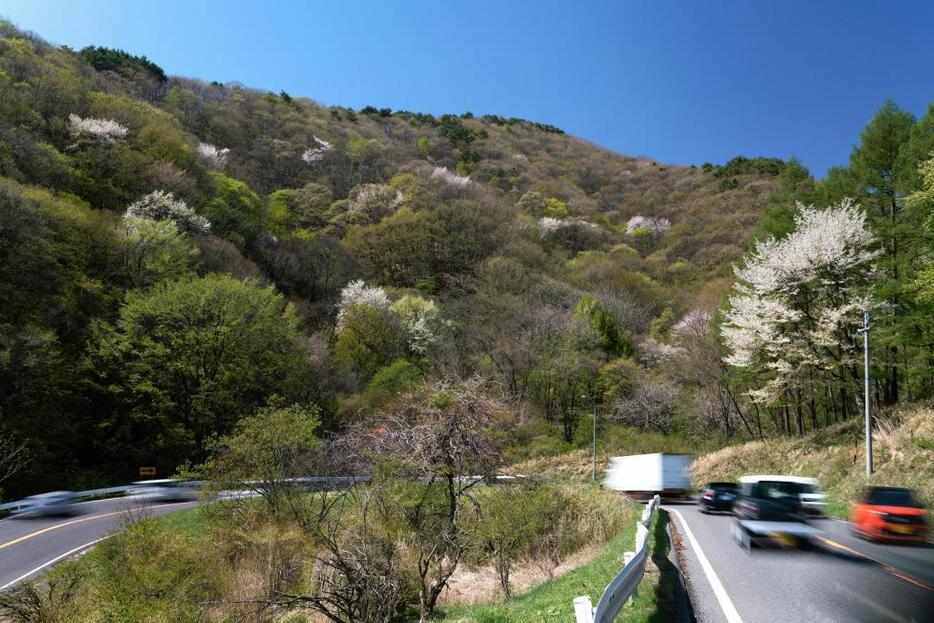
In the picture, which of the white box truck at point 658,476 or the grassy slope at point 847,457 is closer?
the grassy slope at point 847,457

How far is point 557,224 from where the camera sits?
91938 millimetres

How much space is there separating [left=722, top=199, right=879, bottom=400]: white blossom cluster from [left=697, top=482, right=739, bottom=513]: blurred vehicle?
8.38m

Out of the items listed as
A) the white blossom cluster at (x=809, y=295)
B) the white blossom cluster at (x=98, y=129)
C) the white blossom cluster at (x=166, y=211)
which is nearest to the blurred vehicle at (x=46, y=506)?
the white blossom cluster at (x=166, y=211)

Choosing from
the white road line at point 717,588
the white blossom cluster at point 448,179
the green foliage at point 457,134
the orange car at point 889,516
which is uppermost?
the green foliage at point 457,134

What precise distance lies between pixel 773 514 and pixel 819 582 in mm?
3758

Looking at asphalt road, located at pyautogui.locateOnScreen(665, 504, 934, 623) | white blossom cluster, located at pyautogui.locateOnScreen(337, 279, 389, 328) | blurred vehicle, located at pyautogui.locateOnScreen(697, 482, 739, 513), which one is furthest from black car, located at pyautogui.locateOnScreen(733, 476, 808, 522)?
white blossom cluster, located at pyautogui.locateOnScreen(337, 279, 389, 328)

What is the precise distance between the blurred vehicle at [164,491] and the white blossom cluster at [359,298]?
27550 mm

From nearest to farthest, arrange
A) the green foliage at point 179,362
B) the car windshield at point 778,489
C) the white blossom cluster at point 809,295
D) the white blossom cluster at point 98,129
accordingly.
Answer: the car windshield at point 778,489 → the white blossom cluster at point 809,295 → the green foliage at point 179,362 → the white blossom cluster at point 98,129

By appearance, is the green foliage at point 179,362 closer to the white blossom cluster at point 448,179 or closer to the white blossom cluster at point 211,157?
the white blossom cluster at point 211,157

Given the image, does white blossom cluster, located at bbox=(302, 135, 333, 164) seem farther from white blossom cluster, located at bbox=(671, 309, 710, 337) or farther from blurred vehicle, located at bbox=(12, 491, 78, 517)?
blurred vehicle, located at bbox=(12, 491, 78, 517)

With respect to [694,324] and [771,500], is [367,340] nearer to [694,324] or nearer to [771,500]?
[694,324]

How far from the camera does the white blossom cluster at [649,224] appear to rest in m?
103

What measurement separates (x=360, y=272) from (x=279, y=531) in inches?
2175

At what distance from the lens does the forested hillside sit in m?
28.5
